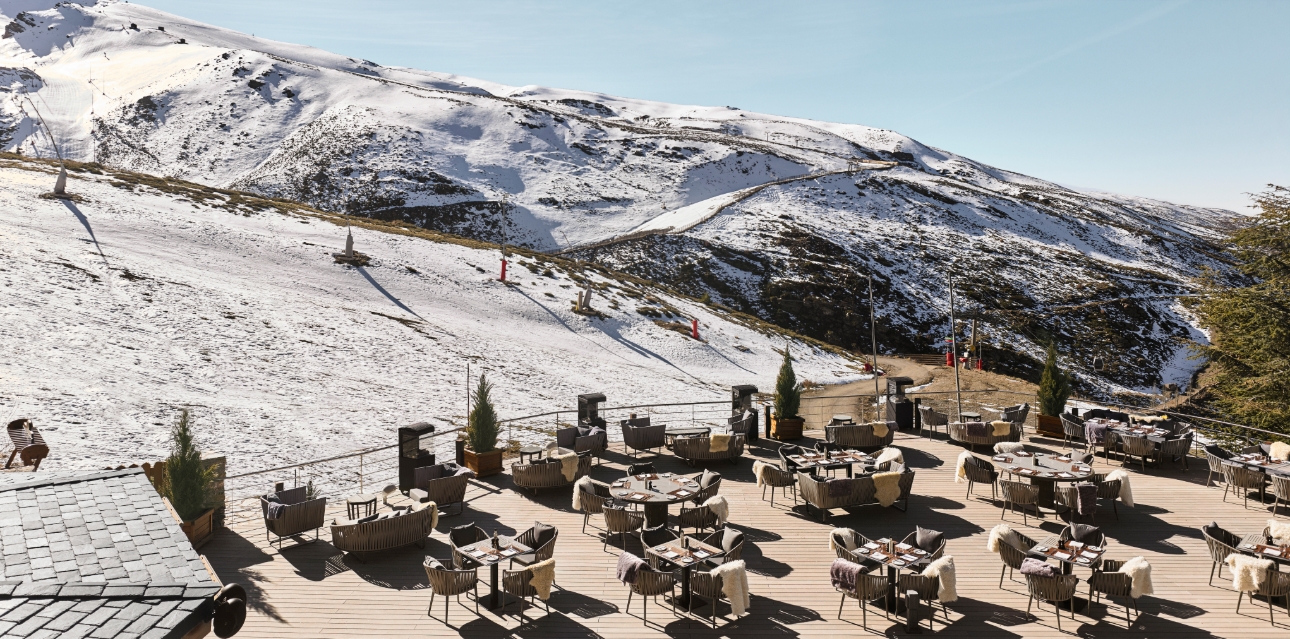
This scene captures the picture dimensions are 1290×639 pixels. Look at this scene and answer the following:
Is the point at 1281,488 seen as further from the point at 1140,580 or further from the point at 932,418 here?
the point at 932,418

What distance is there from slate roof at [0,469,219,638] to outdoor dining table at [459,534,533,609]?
3.82 meters

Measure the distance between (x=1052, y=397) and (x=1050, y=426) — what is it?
795 mm

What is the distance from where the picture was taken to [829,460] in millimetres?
14977

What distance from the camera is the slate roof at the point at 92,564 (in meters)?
5.07

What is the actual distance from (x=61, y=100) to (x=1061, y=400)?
143 meters

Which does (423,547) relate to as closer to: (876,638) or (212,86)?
(876,638)

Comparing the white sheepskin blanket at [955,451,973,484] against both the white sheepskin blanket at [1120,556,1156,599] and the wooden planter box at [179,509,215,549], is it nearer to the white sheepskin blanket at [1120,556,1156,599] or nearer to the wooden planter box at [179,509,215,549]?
the white sheepskin blanket at [1120,556,1156,599]

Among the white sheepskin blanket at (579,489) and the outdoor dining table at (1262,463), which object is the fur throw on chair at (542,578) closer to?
the white sheepskin blanket at (579,489)

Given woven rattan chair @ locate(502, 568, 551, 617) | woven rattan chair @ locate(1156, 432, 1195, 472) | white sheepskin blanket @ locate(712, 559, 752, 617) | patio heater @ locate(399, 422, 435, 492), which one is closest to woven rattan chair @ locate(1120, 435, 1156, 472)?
woven rattan chair @ locate(1156, 432, 1195, 472)

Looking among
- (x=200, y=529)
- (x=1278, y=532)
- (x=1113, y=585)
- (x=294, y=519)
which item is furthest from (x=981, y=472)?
(x=200, y=529)

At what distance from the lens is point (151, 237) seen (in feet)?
123

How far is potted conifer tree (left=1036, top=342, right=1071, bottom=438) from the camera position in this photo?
64.7 feet

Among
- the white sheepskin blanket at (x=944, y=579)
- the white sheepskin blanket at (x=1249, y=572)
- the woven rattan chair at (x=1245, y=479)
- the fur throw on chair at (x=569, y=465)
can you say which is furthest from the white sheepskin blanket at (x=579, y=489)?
the woven rattan chair at (x=1245, y=479)

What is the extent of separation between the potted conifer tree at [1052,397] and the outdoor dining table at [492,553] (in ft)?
51.6
